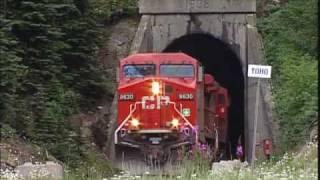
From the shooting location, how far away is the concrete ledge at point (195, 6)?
28953 millimetres

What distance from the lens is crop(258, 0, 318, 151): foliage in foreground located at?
21.9 m

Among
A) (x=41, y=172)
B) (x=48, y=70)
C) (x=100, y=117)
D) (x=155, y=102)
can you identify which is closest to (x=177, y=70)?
(x=155, y=102)

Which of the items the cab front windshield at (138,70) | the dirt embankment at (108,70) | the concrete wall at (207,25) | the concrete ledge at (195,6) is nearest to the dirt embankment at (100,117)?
the dirt embankment at (108,70)

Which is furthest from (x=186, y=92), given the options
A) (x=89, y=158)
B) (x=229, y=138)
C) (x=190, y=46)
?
(x=190, y=46)

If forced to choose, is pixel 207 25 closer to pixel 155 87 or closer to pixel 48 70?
pixel 155 87

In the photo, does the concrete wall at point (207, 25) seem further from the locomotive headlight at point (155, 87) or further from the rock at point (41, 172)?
the rock at point (41, 172)

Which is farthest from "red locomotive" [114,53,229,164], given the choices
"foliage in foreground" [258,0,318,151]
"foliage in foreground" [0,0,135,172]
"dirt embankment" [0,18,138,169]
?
"foliage in foreground" [258,0,318,151]

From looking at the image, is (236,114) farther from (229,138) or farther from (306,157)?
(306,157)

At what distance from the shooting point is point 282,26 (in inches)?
1075

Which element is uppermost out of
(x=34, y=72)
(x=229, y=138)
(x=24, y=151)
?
(x=34, y=72)

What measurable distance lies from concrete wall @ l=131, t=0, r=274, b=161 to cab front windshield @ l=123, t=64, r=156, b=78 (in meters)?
4.80

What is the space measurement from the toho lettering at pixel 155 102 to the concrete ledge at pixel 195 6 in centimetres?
689

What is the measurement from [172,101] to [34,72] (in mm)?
3925

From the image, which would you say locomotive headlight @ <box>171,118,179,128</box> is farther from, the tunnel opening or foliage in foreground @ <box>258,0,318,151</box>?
the tunnel opening
